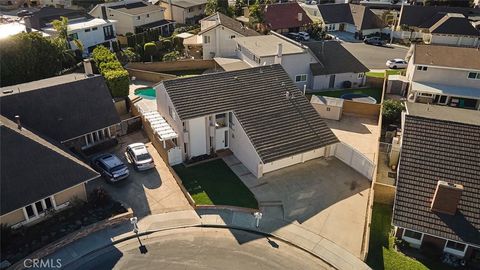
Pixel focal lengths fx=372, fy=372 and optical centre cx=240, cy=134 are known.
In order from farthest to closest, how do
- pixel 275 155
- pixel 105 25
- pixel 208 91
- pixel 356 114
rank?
pixel 105 25, pixel 356 114, pixel 208 91, pixel 275 155

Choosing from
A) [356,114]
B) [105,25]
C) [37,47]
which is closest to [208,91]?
[356,114]

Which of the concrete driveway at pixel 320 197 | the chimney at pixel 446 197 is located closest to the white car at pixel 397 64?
the concrete driveway at pixel 320 197

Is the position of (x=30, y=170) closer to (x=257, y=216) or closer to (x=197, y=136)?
(x=197, y=136)

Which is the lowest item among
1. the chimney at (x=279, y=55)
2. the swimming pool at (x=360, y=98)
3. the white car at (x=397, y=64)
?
the swimming pool at (x=360, y=98)

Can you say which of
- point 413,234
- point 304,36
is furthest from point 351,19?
point 413,234

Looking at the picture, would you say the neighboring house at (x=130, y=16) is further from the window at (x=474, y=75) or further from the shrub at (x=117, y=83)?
the window at (x=474, y=75)

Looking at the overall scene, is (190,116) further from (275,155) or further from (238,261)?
(238,261)
